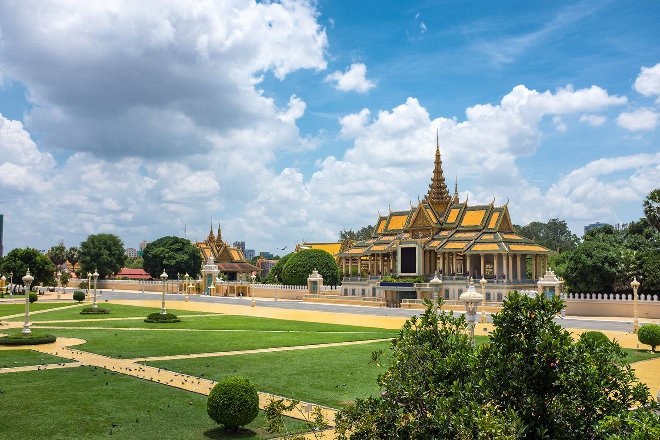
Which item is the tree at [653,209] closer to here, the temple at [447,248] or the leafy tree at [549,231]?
the temple at [447,248]

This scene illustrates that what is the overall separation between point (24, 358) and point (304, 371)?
405 inches

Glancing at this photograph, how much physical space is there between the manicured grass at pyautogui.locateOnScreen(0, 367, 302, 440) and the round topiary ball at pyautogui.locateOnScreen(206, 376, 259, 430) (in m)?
0.36

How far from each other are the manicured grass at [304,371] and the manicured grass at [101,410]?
80.6 inches

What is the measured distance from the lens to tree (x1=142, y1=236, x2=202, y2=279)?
90312 mm

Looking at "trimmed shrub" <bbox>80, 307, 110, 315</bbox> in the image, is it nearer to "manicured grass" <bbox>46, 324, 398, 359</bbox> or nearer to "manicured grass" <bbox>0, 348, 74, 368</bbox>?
"manicured grass" <bbox>46, 324, 398, 359</bbox>

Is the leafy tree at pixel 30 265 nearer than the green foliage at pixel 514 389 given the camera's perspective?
No

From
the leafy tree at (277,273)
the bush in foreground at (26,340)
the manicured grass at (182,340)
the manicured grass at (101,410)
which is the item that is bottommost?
the manicured grass at (101,410)

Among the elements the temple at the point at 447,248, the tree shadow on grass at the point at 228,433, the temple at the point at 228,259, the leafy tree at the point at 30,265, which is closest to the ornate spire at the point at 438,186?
the temple at the point at 447,248

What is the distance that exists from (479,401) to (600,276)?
143ft

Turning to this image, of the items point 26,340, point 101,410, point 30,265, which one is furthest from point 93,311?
point 30,265

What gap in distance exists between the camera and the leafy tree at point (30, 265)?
228 ft

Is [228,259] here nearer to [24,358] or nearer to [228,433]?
[24,358]

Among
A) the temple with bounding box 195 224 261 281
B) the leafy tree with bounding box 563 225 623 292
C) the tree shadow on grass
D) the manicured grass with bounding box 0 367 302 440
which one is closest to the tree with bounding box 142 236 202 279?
the temple with bounding box 195 224 261 281

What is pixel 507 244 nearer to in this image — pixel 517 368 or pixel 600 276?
pixel 600 276
